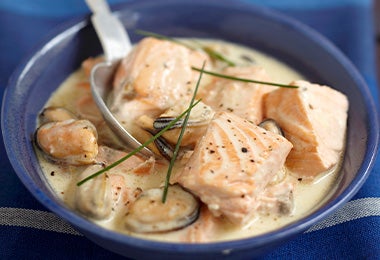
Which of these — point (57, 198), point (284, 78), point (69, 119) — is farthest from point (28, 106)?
point (284, 78)

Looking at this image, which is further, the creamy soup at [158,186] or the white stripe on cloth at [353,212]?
the white stripe on cloth at [353,212]

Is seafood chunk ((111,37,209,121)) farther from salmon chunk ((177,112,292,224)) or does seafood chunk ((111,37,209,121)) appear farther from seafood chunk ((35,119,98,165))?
salmon chunk ((177,112,292,224))

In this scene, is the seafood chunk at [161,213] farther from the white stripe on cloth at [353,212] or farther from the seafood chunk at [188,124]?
the white stripe on cloth at [353,212]

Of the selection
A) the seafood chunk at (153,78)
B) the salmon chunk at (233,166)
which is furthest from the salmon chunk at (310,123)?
the seafood chunk at (153,78)

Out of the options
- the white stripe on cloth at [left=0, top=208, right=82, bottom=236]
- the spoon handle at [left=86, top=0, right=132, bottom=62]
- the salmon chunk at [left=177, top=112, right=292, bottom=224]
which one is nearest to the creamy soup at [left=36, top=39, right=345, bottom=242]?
the salmon chunk at [left=177, top=112, right=292, bottom=224]

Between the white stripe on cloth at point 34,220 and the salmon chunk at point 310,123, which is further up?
the salmon chunk at point 310,123

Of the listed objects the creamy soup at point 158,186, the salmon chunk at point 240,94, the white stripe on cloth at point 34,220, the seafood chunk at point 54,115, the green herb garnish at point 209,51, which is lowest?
the white stripe on cloth at point 34,220

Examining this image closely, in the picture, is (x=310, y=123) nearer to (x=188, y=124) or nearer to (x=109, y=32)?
(x=188, y=124)

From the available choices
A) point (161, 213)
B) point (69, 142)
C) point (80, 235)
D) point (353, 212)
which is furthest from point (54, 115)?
point (353, 212)

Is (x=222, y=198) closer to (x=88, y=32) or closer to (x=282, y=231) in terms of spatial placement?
(x=282, y=231)
